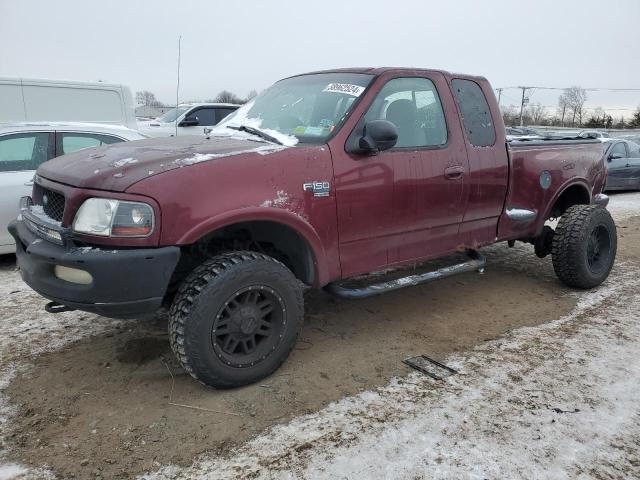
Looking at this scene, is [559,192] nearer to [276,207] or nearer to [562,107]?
[276,207]

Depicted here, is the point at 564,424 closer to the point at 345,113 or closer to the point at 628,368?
the point at 628,368

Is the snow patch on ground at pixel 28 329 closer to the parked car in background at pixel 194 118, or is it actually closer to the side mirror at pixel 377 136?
the side mirror at pixel 377 136

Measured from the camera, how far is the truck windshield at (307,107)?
3.51 meters

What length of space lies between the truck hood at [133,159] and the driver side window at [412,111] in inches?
36.7

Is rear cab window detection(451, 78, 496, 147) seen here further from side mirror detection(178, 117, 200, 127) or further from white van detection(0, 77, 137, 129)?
side mirror detection(178, 117, 200, 127)

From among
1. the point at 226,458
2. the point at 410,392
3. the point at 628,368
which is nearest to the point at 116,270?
the point at 226,458

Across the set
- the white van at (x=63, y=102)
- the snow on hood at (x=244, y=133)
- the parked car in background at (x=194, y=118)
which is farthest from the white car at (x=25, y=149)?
the parked car in background at (x=194, y=118)

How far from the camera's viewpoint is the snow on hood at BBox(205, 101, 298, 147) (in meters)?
3.45

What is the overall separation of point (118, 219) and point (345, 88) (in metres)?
1.89

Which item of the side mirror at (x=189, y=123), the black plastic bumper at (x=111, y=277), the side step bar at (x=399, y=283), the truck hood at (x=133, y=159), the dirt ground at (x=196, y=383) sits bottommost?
the dirt ground at (x=196, y=383)

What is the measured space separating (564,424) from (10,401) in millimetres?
3097

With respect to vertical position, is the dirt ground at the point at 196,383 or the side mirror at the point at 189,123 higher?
the side mirror at the point at 189,123

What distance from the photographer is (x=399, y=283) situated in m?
3.77

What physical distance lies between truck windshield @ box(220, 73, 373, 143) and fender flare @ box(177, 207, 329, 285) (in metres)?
0.61
